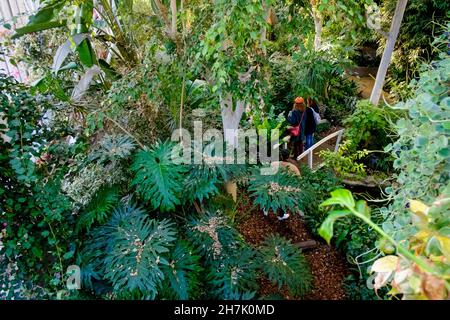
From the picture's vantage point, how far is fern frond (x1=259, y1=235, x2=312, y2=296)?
2.34m

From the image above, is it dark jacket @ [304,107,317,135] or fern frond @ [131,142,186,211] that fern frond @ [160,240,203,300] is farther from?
dark jacket @ [304,107,317,135]

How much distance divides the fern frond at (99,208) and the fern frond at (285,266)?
109cm

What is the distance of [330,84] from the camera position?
5926 millimetres

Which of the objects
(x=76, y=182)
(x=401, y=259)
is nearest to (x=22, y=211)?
(x=76, y=182)

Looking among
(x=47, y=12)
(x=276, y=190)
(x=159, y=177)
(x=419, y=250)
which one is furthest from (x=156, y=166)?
(x=419, y=250)

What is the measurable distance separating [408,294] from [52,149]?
2212 millimetres

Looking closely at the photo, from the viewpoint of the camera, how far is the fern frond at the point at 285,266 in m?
2.34

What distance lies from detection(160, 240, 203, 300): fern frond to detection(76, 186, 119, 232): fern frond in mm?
526

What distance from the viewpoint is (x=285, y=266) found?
2373mm

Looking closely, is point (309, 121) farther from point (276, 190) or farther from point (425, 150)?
point (425, 150)

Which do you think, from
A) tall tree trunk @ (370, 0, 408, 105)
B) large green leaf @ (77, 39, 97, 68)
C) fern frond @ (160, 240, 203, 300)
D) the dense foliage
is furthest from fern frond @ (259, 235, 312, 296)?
tall tree trunk @ (370, 0, 408, 105)

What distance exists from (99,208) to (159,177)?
1.46 feet

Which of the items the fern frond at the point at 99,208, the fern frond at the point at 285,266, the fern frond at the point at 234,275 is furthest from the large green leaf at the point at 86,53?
the fern frond at the point at 285,266
